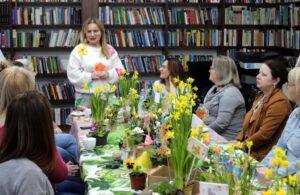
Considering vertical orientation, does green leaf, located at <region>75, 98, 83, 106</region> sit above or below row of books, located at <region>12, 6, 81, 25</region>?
below

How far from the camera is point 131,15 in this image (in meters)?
6.61

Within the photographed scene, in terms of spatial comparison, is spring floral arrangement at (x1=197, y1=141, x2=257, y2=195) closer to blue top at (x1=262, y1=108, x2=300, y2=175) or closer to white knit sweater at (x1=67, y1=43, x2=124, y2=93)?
blue top at (x1=262, y1=108, x2=300, y2=175)

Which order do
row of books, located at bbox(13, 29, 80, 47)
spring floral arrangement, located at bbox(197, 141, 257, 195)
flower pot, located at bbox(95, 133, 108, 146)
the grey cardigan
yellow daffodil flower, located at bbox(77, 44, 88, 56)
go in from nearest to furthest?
spring floral arrangement, located at bbox(197, 141, 257, 195), flower pot, located at bbox(95, 133, 108, 146), the grey cardigan, yellow daffodil flower, located at bbox(77, 44, 88, 56), row of books, located at bbox(13, 29, 80, 47)

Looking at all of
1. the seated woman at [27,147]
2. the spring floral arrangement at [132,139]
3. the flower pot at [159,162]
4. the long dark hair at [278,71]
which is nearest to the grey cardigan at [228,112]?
the long dark hair at [278,71]

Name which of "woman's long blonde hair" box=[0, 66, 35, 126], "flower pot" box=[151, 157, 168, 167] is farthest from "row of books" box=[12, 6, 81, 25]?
"flower pot" box=[151, 157, 168, 167]

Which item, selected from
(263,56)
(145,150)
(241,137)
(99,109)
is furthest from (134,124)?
(263,56)

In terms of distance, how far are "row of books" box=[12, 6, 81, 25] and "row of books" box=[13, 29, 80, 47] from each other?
0.14 metres

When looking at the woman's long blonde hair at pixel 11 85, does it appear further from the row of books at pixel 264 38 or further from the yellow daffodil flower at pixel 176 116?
the row of books at pixel 264 38

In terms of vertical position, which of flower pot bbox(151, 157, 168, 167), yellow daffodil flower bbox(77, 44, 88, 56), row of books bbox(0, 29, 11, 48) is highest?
row of books bbox(0, 29, 11, 48)

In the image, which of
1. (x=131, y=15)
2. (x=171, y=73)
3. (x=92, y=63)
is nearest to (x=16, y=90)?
(x=92, y=63)

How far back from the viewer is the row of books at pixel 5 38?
6.29 meters

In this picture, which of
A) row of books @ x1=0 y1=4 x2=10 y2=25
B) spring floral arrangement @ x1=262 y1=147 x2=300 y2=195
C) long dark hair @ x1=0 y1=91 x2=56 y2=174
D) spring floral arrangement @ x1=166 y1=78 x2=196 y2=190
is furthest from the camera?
row of books @ x1=0 y1=4 x2=10 y2=25

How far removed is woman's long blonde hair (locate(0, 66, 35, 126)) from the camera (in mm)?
2372

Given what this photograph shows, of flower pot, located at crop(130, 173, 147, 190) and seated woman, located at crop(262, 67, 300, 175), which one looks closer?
flower pot, located at crop(130, 173, 147, 190)
